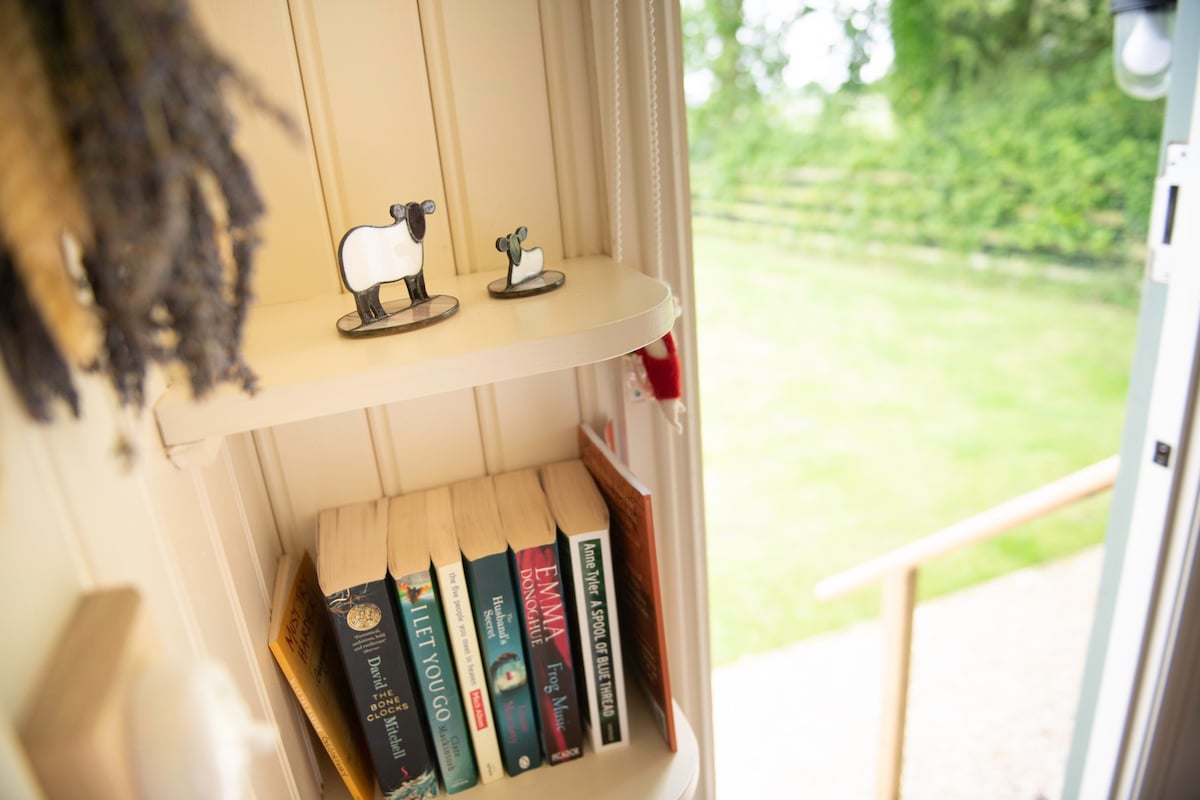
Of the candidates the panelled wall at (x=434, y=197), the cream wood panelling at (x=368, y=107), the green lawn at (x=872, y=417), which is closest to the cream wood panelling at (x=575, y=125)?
the panelled wall at (x=434, y=197)

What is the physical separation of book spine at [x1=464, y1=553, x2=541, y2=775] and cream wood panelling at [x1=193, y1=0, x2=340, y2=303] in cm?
29

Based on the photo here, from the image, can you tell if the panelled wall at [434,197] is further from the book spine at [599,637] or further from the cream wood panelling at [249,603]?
the book spine at [599,637]

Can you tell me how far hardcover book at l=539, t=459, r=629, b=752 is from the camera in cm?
64

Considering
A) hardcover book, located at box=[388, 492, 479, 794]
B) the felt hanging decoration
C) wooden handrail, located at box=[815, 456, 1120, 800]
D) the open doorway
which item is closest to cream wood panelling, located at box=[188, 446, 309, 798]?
hardcover book, located at box=[388, 492, 479, 794]

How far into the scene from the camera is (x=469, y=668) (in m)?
0.64

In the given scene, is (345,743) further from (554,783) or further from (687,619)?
(687,619)

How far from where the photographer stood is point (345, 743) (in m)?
0.65

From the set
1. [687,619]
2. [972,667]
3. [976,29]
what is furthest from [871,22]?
[687,619]

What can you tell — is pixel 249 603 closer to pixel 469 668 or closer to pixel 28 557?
pixel 469 668

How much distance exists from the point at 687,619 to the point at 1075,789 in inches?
37.1

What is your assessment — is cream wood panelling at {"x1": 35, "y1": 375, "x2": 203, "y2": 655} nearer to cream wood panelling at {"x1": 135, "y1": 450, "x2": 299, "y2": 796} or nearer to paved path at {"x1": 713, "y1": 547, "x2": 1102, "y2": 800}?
cream wood panelling at {"x1": 135, "y1": 450, "x2": 299, "y2": 796}

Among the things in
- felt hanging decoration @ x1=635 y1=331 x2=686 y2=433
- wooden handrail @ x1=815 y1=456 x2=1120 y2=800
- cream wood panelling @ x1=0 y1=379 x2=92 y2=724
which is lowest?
wooden handrail @ x1=815 y1=456 x2=1120 y2=800

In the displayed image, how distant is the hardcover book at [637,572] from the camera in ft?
2.06

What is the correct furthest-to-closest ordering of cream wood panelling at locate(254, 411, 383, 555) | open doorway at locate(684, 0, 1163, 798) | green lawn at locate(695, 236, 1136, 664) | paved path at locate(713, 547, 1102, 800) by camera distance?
1. green lawn at locate(695, 236, 1136, 664)
2. open doorway at locate(684, 0, 1163, 798)
3. paved path at locate(713, 547, 1102, 800)
4. cream wood panelling at locate(254, 411, 383, 555)
